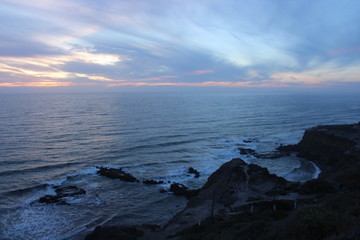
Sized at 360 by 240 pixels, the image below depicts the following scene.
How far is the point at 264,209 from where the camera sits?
2441 centimetres

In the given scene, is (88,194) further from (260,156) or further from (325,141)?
(325,141)

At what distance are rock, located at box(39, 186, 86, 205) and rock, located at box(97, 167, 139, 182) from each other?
559 cm

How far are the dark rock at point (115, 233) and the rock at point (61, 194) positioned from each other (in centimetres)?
949

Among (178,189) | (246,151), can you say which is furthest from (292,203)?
(246,151)

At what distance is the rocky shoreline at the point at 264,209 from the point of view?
1304 centimetres

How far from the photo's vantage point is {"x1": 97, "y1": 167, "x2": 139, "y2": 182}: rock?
3753 centimetres

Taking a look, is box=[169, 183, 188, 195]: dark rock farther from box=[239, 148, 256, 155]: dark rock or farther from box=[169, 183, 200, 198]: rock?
box=[239, 148, 256, 155]: dark rock

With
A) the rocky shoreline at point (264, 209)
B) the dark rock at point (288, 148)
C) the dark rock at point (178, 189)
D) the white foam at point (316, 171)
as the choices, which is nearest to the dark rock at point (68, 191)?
the rocky shoreline at point (264, 209)

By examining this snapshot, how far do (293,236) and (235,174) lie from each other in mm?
21387

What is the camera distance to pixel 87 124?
82312 mm

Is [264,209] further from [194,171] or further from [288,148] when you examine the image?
[288,148]

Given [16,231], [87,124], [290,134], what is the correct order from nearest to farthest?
[16,231] < [290,134] < [87,124]

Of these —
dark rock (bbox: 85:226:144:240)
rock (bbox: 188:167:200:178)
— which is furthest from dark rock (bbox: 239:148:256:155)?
dark rock (bbox: 85:226:144:240)

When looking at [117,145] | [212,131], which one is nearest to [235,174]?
[117,145]
